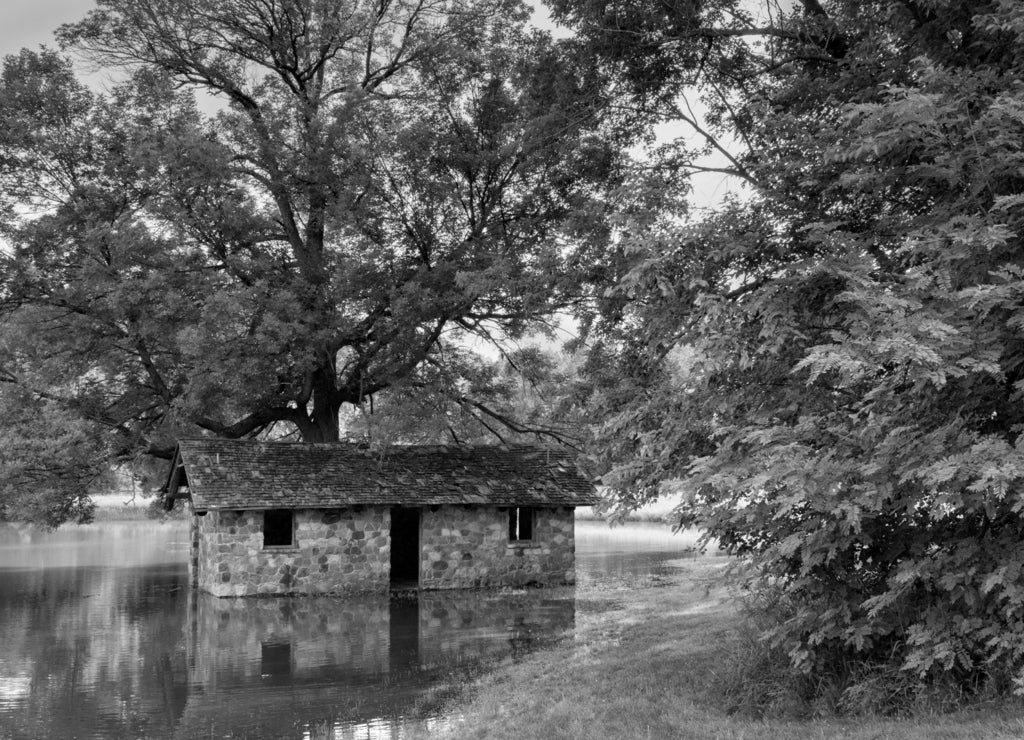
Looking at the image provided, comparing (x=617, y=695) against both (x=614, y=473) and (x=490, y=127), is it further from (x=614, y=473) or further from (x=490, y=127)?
(x=490, y=127)

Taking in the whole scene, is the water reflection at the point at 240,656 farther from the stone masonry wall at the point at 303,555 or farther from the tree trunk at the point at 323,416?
the tree trunk at the point at 323,416

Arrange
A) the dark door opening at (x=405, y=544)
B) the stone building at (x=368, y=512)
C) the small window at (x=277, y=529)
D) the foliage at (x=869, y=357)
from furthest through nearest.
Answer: the dark door opening at (x=405, y=544) < the small window at (x=277, y=529) < the stone building at (x=368, y=512) < the foliage at (x=869, y=357)

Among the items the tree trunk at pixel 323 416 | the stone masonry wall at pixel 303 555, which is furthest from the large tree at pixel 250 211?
the stone masonry wall at pixel 303 555

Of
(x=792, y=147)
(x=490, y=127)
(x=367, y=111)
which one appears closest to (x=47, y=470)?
(x=367, y=111)

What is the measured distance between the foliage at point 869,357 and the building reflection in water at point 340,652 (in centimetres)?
380

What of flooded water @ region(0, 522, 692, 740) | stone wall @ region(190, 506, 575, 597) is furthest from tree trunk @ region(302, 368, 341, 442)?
flooded water @ region(0, 522, 692, 740)

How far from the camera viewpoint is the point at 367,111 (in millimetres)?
20953

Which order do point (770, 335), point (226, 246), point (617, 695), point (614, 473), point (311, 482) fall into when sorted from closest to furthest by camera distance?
1. point (770, 335)
2. point (617, 695)
3. point (614, 473)
4. point (311, 482)
5. point (226, 246)

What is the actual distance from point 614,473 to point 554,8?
748 cm

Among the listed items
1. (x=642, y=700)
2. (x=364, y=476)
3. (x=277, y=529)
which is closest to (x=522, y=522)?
(x=364, y=476)

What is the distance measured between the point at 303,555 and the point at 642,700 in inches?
493

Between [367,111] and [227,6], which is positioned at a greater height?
[227,6]

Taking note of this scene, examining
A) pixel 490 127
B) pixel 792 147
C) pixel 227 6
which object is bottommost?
pixel 792 147

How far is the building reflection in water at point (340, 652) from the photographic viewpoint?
356 inches
